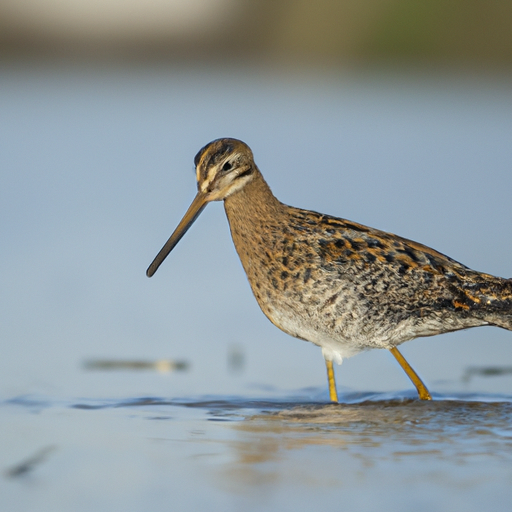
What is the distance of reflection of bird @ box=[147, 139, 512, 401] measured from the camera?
23.2ft

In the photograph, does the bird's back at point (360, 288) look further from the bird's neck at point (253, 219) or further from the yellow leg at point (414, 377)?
the yellow leg at point (414, 377)

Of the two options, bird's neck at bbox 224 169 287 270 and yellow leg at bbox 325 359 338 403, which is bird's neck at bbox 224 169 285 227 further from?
yellow leg at bbox 325 359 338 403

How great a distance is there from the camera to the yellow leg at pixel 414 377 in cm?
721

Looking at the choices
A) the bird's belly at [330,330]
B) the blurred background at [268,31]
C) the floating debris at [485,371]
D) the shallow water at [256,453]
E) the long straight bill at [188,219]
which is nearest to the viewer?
the shallow water at [256,453]

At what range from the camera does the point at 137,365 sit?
752 cm

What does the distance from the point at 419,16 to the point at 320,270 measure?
12.0 meters

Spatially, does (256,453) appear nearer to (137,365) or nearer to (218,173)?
(137,365)

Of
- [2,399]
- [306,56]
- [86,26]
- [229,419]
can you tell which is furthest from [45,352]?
[86,26]

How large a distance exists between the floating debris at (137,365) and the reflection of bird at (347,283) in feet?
2.46

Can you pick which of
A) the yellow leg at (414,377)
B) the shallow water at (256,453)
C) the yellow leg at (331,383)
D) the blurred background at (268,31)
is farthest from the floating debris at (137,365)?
the blurred background at (268,31)

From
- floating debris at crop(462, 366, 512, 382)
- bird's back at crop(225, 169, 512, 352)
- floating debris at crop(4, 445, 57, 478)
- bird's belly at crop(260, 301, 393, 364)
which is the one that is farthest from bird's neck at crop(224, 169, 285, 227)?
floating debris at crop(4, 445, 57, 478)

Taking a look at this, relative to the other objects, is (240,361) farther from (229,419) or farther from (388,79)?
(388,79)

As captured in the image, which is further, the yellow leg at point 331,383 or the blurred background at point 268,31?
the blurred background at point 268,31

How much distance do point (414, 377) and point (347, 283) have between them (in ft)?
2.58
